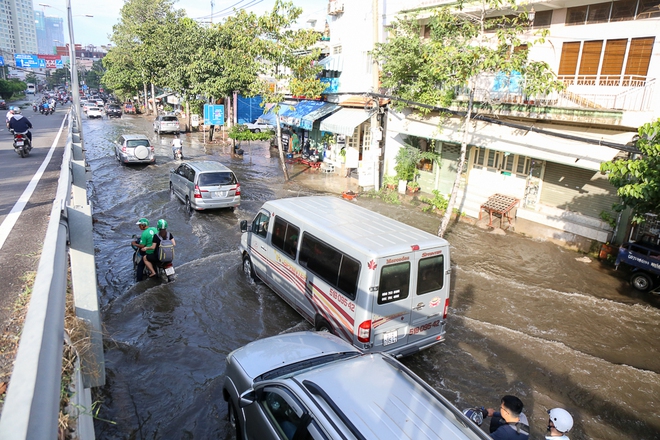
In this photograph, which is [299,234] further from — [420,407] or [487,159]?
[487,159]

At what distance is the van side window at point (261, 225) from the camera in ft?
31.6

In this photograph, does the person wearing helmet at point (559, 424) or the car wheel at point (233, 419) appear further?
the car wheel at point (233, 419)

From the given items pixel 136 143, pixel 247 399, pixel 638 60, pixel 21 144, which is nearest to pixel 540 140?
pixel 638 60

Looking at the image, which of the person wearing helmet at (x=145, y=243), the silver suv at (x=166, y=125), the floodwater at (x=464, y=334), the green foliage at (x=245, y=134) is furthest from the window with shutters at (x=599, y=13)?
the silver suv at (x=166, y=125)

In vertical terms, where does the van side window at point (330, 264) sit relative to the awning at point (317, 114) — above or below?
below

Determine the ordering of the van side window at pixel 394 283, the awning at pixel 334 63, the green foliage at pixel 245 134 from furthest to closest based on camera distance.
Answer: the green foliage at pixel 245 134
the awning at pixel 334 63
the van side window at pixel 394 283

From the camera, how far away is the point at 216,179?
1542 centimetres

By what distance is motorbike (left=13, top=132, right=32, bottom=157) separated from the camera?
47.1 feet

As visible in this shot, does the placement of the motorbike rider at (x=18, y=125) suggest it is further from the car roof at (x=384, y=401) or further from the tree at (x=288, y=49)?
the car roof at (x=384, y=401)

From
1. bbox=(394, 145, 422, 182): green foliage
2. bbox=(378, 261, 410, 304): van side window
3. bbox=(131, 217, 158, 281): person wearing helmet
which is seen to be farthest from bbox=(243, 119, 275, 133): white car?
bbox=(378, 261, 410, 304): van side window

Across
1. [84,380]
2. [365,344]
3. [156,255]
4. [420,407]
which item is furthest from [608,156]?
[84,380]

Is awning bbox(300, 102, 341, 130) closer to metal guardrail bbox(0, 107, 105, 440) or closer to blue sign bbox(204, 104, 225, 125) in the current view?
blue sign bbox(204, 104, 225, 125)

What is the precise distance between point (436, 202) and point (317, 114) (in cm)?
965

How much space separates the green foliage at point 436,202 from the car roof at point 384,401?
12649 millimetres
